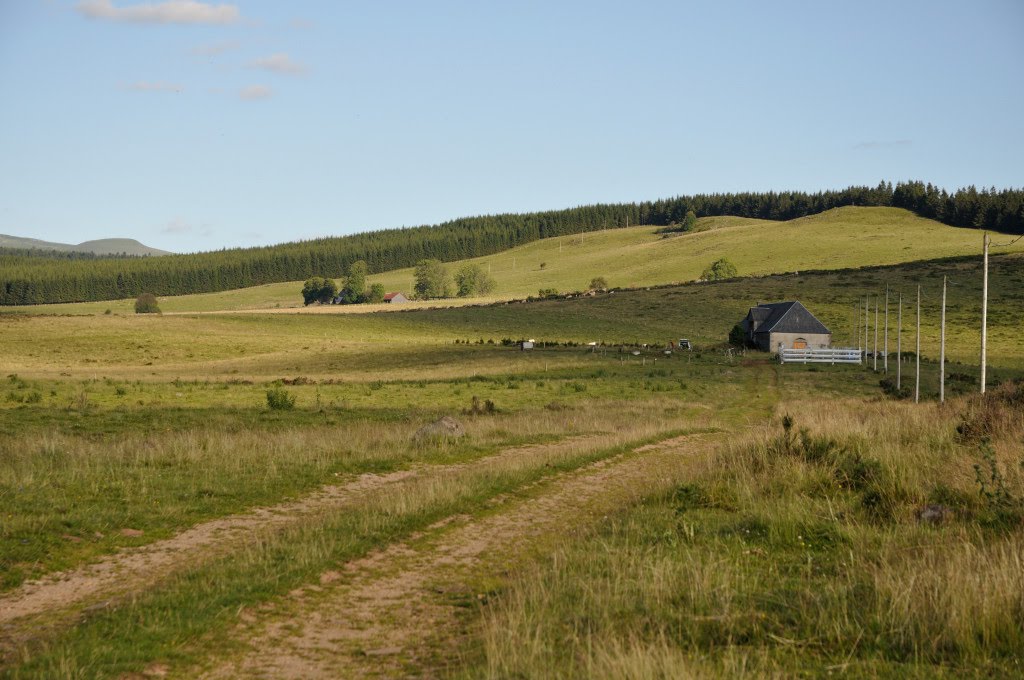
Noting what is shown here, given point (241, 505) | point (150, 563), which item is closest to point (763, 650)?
point (150, 563)

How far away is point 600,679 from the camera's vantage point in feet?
20.3

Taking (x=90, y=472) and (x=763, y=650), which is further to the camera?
(x=90, y=472)

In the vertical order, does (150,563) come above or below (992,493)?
below

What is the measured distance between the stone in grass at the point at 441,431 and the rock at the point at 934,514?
12.3m

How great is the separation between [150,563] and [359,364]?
53624 mm

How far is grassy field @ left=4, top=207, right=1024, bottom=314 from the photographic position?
454ft

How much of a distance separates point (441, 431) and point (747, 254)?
140 m

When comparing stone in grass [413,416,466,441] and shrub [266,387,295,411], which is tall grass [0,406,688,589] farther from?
shrub [266,387,295,411]

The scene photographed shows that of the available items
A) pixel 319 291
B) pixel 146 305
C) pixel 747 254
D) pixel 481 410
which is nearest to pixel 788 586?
pixel 481 410

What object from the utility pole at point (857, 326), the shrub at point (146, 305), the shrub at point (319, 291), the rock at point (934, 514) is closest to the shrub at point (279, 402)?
the rock at point (934, 514)

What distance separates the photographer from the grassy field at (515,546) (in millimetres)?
7199

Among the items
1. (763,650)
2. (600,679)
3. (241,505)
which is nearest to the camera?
(600,679)

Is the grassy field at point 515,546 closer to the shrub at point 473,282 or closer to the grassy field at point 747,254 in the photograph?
the grassy field at point 747,254

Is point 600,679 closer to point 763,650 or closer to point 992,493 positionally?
point 763,650
